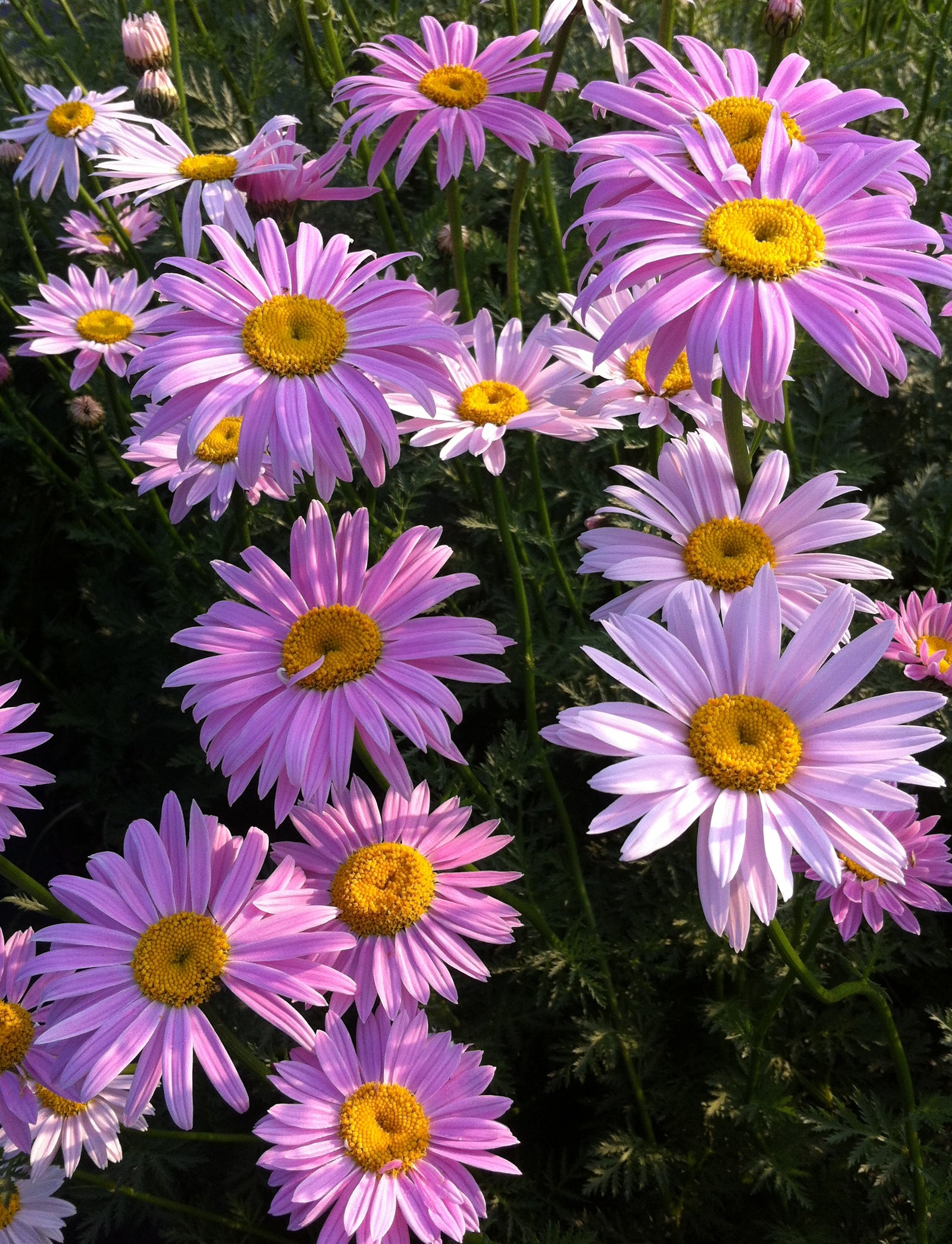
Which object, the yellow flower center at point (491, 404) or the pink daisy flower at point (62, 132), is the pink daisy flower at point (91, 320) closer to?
the pink daisy flower at point (62, 132)

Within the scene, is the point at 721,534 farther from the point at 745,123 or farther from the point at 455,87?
the point at 455,87

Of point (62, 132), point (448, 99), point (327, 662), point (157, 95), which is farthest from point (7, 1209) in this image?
point (62, 132)

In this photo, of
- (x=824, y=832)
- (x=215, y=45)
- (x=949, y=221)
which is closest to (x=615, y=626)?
(x=824, y=832)

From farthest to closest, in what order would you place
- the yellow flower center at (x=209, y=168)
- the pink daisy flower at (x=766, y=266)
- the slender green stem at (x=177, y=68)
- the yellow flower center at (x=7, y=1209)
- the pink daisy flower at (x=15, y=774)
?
the slender green stem at (x=177, y=68)
the yellow flower center at (x=209, y=168)
the yellow flower center at (x=7, y=1209)
the pink daisy flower at (x=15, y=774)
the pink daisy flower at (x=766, y=266)

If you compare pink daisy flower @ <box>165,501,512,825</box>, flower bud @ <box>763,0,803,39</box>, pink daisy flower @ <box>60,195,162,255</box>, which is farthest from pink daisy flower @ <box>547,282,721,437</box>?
pink daisy flower @ <box>60,195,162,255</box>

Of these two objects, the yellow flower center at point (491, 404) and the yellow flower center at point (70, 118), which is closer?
the yellow flower center at point (491, 404)

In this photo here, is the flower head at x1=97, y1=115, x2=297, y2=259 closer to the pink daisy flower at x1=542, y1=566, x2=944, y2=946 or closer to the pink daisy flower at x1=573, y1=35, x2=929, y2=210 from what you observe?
the pink daisy flower at x1=573, y1=35, x2=929, y2=210

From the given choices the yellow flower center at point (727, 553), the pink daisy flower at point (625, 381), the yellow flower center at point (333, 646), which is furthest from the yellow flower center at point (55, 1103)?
the pink daisy flower at point (625, 381)
